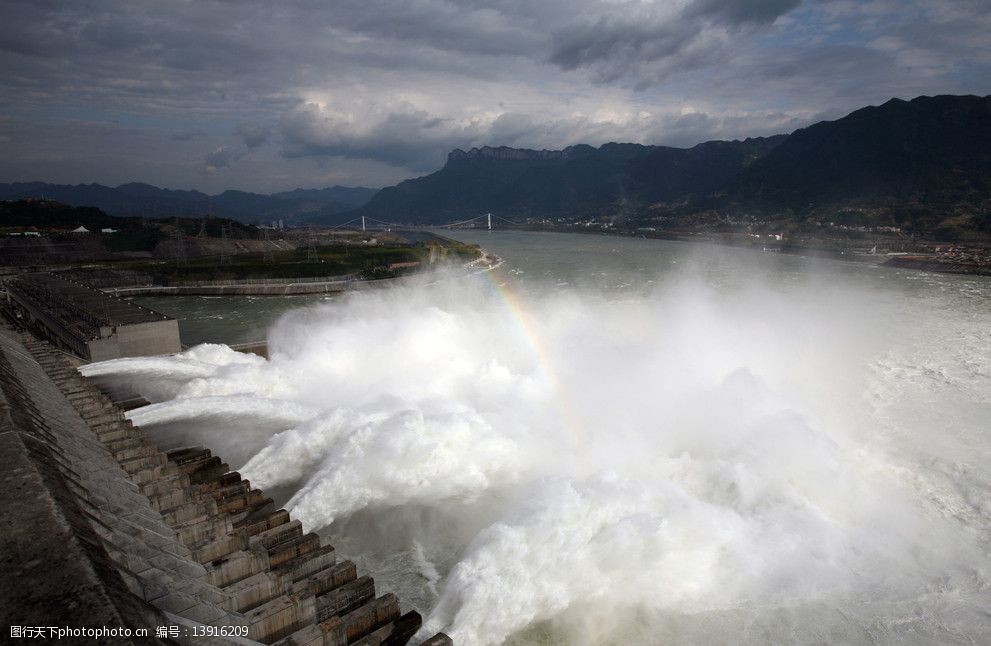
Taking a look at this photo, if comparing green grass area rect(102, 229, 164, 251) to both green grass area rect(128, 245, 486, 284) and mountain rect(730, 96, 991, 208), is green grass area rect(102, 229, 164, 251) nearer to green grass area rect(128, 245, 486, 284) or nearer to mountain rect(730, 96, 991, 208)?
green grass area rect(128, 245, 486, 284)

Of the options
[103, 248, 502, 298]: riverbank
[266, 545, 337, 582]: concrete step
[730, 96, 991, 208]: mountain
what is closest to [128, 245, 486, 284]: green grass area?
[103, 248, 502, 298]: riverbank

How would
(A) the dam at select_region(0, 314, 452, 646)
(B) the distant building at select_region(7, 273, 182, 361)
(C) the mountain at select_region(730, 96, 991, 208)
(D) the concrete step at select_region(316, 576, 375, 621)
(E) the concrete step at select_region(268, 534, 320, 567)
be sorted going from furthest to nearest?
(C) the mountain at select_region(730, 96, 991, 208), (B) the distant building at select_region(7, 273, 182, 361), (E) the concrete step at select_region(268, 534, 320, 567), (D) the concrete step at select_region(316, 576, 375, 621), (A) the dam at select_region(0, 314, 452, 646)

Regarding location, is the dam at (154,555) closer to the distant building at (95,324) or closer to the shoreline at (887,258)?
the distant building at (95,324)

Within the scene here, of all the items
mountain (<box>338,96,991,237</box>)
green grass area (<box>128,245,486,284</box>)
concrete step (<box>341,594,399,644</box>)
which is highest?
mountain (<box>338,96,991,237</box>)

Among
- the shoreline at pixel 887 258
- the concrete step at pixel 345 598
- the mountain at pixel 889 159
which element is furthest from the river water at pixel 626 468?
the mountain at pixel 889 159

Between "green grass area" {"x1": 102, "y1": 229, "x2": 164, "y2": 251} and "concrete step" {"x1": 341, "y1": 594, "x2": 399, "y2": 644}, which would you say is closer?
"concrete step" {"x1": 341, "y1": 594, "x2": 399, "y2": 644}

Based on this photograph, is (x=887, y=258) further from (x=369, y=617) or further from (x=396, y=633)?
(x=369, y=617)
